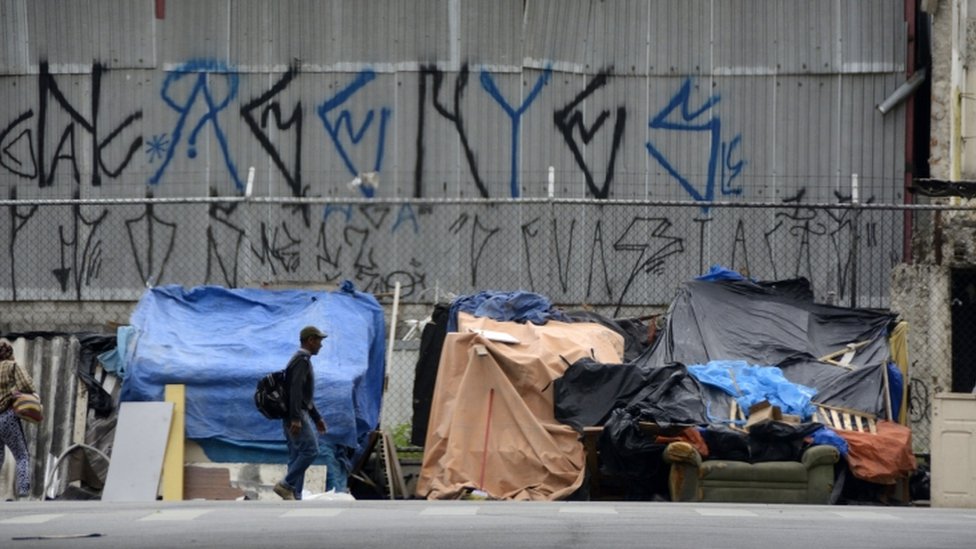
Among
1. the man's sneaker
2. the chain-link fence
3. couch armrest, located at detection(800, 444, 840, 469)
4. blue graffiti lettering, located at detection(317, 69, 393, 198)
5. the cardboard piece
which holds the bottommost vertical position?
the man's sneaker

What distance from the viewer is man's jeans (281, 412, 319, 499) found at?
13938 millimetres

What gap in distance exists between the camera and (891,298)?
18422 mm

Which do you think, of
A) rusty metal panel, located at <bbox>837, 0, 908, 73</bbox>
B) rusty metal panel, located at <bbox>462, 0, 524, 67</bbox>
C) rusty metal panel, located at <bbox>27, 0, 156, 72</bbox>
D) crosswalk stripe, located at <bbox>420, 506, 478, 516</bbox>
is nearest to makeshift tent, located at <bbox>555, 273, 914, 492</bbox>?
crosswalk stripe, located at <bbox>420, 506, 478, 516</bbox>

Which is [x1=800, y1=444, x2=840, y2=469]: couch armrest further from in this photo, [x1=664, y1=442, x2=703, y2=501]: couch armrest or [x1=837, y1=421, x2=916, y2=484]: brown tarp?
[x1=664, y1=442, x2=703, y2=501]: couch armrest

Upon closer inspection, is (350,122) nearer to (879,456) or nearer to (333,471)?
(333,471)

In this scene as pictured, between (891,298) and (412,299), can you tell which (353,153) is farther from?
(891,298)

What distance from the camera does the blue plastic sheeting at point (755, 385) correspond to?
14977 millimetres

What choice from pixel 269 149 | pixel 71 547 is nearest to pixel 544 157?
pixel 269 149

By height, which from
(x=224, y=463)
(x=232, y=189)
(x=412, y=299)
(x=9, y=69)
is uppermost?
(x=9, y=69)

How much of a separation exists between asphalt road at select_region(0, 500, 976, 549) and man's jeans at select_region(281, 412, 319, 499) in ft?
3.74

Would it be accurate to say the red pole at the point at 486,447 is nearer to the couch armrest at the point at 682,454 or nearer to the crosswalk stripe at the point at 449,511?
the couch armrest at the point at 682,454

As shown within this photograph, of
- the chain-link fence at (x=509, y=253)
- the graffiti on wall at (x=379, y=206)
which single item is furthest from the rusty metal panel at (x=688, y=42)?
the chain-link fence at (x=509, y=253)

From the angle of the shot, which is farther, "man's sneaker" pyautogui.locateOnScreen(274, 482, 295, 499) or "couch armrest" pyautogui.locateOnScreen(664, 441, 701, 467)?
"couch armrest" pyautogui.locateOnScreen(664, 441, 701, 467)

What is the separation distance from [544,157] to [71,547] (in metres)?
11.4
